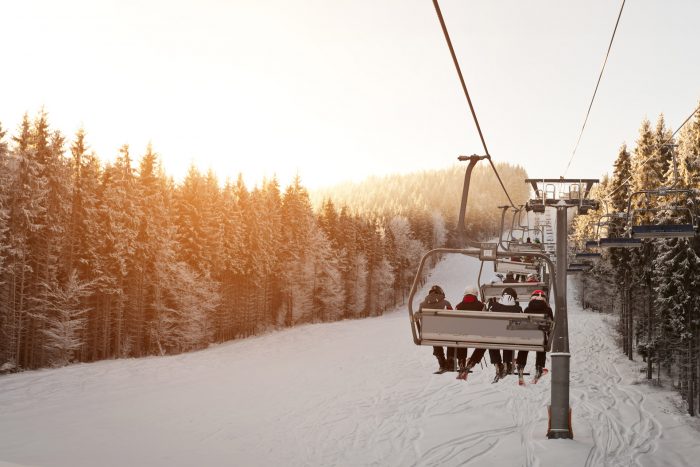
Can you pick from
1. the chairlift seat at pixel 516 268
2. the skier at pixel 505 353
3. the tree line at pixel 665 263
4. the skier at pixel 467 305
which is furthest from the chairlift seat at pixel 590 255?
the skier at pixel 467 305

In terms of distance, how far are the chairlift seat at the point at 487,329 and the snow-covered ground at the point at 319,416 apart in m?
9.66

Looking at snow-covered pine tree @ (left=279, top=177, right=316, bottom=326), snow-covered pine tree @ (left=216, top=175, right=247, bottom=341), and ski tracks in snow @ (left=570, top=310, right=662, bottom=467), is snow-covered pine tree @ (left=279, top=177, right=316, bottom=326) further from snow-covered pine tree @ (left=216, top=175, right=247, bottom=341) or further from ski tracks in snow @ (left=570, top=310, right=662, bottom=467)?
ski tracks in snow @ (left=570, top=310, right=662, bottom=467)

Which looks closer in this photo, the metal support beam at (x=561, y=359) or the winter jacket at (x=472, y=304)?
the winter jacket at (x=472, y=304)

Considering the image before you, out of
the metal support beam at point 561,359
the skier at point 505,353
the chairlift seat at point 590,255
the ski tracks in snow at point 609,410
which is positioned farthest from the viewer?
the chairlift seat at point 590,255

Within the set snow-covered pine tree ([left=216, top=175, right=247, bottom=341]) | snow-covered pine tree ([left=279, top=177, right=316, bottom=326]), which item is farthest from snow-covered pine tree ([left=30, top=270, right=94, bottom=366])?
snow-covered pine tree ([left=279, top=177, right=316, bottom=326])

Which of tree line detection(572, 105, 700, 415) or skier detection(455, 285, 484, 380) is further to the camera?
tree line detection(572, 105, 700, 415)

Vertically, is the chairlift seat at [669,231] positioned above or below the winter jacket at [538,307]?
above

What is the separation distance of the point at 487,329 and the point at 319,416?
17276mm

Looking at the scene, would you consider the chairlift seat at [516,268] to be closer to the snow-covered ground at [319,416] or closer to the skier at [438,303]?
the snow-covered ground at [319,416]

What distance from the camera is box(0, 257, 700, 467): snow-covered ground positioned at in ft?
65.2

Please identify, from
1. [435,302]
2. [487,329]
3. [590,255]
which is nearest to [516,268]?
[590,255]

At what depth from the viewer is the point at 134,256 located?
39.2 metres

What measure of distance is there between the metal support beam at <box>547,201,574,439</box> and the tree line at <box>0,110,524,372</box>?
2780 cm

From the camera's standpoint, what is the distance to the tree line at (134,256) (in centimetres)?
3178
